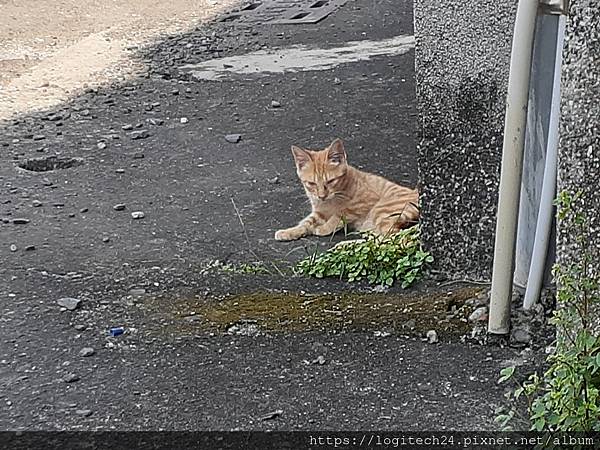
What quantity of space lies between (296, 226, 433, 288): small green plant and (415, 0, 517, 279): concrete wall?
0.09m

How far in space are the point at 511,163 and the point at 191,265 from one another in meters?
1.58

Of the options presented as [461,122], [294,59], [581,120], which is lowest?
[294,59]

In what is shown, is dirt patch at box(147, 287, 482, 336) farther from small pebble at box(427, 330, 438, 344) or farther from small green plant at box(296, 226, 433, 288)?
small green plant at box(296, 226, 433, 288)

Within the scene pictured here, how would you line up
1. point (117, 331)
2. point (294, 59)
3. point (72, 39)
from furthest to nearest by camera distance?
point (72, 39) < point (294, 59) < point (117, 331)

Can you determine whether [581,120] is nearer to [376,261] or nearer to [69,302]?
[376,261]

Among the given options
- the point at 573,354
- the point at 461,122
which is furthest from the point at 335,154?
the point at 573,354

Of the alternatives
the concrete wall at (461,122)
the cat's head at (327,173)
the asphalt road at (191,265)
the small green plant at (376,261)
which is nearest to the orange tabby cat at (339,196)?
the cat's head at (327,173)

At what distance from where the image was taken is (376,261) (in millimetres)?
3754

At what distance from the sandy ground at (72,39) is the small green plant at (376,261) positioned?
348 cm

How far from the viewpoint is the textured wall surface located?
2.38m

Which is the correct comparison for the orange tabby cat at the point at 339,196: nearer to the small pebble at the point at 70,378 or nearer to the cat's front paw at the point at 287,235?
the cat's front paw at the point at 287,235

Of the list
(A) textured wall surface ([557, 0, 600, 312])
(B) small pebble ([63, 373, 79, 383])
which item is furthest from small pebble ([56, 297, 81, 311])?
(A) textured wall surface ([557, 0, 600, 312])

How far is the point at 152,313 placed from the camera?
3533 millimetres

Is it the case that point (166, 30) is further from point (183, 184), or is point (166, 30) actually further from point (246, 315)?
point (246, 315)
